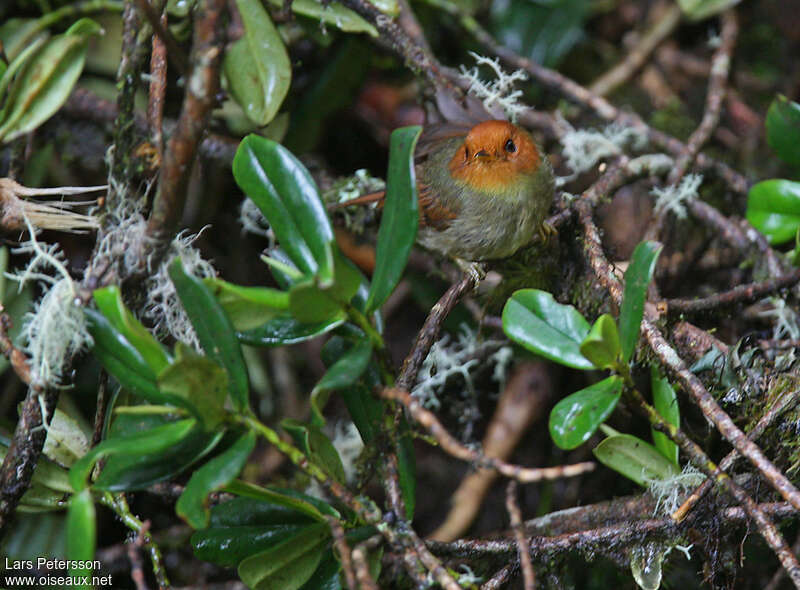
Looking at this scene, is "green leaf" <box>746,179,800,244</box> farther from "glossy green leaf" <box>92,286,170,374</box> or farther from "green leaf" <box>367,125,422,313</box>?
"glossy green leaf" <box>92,286,170,374</box>

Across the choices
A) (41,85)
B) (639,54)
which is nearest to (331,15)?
(41,85)

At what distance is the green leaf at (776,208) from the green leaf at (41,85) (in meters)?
1.61

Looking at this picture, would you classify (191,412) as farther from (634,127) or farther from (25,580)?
(634,127)

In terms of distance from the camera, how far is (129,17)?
1.51 metres

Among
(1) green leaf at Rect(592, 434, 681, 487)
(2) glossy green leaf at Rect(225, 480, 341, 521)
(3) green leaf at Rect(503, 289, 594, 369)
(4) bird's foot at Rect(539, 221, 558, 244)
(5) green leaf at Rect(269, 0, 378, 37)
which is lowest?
Result: (1) green leaf at Rect(592, 434, 681, 487)

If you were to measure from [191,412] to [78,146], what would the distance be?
4.67 feet

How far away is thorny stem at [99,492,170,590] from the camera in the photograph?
136cm

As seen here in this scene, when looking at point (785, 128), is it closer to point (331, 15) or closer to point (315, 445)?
point (331, 15)

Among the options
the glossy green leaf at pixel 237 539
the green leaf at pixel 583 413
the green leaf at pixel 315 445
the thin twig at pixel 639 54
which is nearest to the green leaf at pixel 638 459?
the green leaf at pixel 583 413

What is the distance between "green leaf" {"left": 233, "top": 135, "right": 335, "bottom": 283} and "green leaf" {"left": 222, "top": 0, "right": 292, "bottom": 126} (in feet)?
1.52

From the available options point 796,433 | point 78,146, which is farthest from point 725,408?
point 78,146

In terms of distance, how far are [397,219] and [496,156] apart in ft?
2.64

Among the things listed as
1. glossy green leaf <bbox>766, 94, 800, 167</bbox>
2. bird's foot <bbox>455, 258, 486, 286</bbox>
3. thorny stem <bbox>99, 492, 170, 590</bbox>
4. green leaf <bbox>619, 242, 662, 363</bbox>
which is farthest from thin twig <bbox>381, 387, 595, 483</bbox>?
glossy green leaf <bbox>766, 94, 800, 167</bbox>

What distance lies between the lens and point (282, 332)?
4.20 feet
